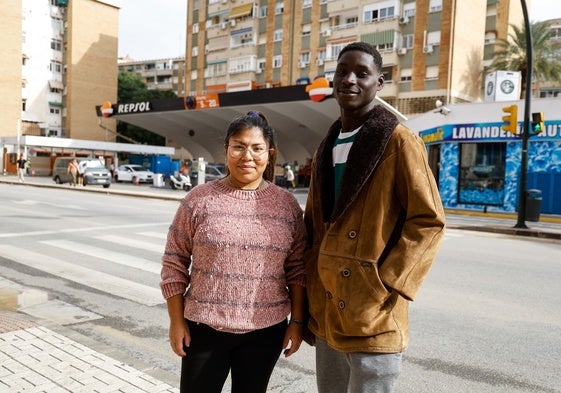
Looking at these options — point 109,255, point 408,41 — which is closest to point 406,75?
point 408,41

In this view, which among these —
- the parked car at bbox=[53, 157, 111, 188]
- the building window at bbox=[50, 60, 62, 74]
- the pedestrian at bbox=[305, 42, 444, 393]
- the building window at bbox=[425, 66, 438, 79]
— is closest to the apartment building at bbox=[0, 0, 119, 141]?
the building window at bbox=[50, 60, 62, 74]

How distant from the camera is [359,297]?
1.79 m

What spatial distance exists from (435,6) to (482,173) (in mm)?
18982

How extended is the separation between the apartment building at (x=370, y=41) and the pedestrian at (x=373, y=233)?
2994 centimetres

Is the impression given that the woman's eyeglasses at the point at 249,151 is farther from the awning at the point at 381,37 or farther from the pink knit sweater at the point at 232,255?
the awning at the point at 381,37

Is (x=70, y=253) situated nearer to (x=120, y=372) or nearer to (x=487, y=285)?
(x=120, y=372)

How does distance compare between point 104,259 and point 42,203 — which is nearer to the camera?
point 104,259

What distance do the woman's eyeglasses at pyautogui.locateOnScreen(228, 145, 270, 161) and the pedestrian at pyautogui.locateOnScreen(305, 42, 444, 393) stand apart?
0.35m

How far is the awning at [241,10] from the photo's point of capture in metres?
47.6

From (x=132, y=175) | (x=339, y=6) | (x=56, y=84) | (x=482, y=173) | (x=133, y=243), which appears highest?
(x=339, y=6)

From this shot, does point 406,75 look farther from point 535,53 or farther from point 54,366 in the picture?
point 54,366

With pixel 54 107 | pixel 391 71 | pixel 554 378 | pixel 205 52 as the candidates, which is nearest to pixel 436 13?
pixel 391 71

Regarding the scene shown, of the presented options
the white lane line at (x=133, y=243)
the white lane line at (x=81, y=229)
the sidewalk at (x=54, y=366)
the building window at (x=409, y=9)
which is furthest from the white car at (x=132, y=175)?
the sidewalk at (x=54, y=366)

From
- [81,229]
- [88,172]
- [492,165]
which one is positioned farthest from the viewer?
[88,172]
